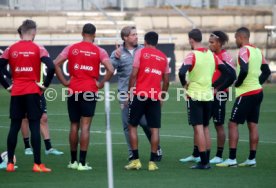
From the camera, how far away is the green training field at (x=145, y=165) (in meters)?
14.0

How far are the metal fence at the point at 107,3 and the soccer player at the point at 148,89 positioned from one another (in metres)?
22.5

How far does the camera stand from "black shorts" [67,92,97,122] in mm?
15297

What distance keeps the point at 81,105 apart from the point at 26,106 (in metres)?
0.86

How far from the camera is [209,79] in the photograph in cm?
1548

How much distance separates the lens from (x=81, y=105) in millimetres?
15320

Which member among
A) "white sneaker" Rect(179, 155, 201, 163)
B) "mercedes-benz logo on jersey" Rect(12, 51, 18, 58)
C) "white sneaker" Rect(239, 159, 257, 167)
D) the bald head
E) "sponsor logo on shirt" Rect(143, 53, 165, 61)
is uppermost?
the bald head

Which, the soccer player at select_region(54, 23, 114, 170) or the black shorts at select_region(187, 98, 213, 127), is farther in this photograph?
the black shorts at select_region(187, 98, 213, 127)

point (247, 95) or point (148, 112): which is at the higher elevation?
point (247, 95)

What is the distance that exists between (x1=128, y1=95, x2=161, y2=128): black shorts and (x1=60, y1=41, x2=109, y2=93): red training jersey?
2.26ft

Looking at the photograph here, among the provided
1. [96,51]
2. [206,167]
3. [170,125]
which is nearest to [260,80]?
[206,167]

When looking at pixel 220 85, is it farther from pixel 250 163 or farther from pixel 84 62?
pixel 84 62

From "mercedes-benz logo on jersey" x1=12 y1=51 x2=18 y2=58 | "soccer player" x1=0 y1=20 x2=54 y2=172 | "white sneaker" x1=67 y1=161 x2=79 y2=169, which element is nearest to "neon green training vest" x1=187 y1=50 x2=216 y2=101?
"white sneaker" x1=67 y1=161 x2=79 y2=169

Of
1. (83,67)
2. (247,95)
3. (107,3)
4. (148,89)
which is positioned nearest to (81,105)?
(83,67)

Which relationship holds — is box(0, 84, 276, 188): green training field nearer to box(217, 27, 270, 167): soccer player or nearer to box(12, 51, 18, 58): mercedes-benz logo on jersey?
box(217, 27, 270, 167): soccer player
